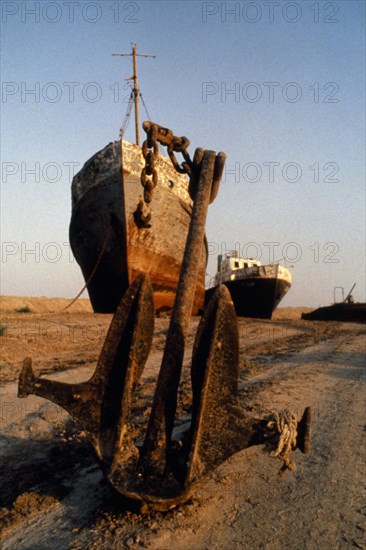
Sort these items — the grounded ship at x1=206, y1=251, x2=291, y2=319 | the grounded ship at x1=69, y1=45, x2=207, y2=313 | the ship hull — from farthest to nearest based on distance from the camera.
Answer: the ship hull, the grounded ship at x1=206, y1=251, x2=291, y2=319, the grounded ship at x1=69, y1=45, x2=207, y2=313

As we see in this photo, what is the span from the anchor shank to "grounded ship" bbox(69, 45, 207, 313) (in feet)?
25.2

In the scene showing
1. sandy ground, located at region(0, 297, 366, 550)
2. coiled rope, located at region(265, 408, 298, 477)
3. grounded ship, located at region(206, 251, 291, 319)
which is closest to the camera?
sandy ground, located at region(0, 297, 366, 550)

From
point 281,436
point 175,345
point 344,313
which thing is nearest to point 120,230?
point 175,345

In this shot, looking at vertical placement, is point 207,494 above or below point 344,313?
above

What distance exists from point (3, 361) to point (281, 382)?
346cm

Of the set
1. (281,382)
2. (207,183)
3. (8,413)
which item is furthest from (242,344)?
(207,183)

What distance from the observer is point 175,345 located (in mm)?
1717

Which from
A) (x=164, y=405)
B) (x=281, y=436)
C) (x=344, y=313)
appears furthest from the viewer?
(x=344, y=313)

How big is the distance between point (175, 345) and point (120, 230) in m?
9.18

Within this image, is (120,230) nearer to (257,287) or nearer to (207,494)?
(207,494)

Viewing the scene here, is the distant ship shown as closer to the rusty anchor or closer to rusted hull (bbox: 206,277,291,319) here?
rusted hull (bbox: 206,277,291,319)

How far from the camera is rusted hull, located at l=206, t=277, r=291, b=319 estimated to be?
742 inches

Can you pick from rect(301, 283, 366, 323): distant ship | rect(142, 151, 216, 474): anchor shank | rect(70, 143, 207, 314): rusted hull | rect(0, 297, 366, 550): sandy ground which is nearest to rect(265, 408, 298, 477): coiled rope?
rect(0, 297, 366, 550): sandy ground

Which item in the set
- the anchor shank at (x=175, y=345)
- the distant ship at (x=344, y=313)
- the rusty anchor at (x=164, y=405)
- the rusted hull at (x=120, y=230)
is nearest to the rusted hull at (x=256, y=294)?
the distant ship at (x=344, y=313)
